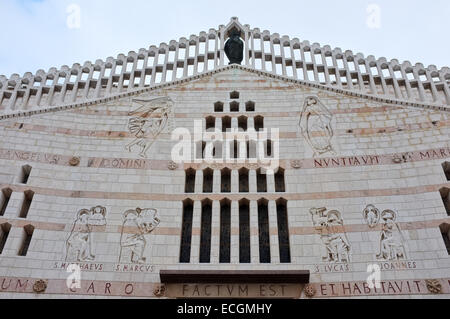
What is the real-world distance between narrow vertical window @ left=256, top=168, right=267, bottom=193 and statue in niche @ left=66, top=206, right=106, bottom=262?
3.79 m

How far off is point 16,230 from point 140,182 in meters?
3.01

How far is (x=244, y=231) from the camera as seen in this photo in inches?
492

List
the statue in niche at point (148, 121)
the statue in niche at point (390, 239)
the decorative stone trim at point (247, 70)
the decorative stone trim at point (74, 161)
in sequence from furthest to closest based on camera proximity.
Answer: the decorative stone trim at point (247, 70)
the statue in niche at point (148, 121)
the decorative stone trim at point (74, 161)
the statue in niche at point (390, 239)

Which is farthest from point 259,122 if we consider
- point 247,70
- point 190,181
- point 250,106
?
point 190,181

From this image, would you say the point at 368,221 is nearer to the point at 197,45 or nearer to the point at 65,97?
the point at 197,45

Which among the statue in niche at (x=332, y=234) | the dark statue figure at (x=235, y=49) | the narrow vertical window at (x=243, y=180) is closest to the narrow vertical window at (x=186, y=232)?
the narrow vertical window at (x=243, y=180)

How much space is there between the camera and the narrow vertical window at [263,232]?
39.4 feet

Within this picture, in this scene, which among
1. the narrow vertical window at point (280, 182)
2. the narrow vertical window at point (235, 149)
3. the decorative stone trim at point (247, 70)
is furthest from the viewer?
the decorative stone trim at point (247, 70)

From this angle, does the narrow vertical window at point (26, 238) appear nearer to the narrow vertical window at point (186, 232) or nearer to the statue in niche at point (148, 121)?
the statue in niche at point (148, 121)

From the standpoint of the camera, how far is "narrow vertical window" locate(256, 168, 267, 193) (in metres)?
13.2

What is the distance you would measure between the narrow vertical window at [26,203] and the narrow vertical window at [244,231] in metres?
4.98

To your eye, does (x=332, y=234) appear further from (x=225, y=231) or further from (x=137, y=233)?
(x=137, y=233)

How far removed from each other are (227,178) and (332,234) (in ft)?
9.99

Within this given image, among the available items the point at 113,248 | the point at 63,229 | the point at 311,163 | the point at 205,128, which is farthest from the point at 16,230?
the point at 311,163
